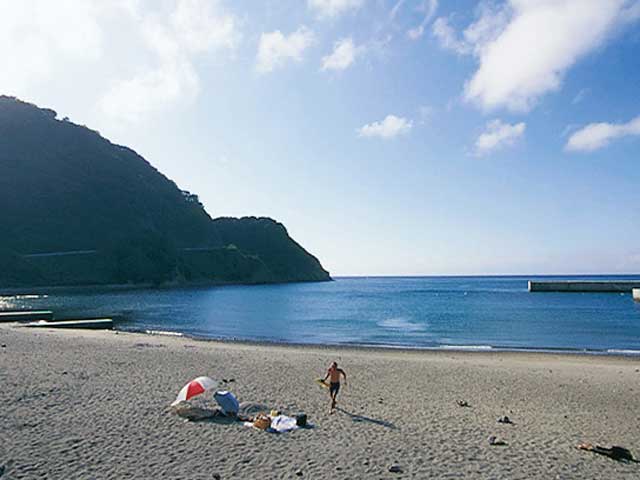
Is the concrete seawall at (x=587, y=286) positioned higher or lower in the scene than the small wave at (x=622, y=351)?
higher

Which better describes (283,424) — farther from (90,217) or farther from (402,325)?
(90,217)

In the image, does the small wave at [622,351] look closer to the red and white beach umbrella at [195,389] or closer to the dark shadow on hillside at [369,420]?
the dark shadow on hillside at [369,420]

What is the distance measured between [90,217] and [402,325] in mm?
112128

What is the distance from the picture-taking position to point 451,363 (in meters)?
22.1

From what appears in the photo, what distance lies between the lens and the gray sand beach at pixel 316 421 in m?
8.45

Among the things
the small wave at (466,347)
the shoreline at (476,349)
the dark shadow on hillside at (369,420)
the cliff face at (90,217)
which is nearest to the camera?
the dark shadow on hillside at (369,420)

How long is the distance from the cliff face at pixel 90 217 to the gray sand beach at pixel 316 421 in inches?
4091

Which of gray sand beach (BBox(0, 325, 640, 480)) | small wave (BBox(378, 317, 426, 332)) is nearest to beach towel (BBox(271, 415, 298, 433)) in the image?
gray sand beach (BBox(0, 325, 640, 480))

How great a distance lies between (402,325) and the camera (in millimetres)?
45344

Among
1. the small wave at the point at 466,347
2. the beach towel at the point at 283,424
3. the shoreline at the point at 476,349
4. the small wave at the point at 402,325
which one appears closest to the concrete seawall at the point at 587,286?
the small wave at the point at 402,325

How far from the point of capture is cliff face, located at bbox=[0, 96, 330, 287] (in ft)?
383

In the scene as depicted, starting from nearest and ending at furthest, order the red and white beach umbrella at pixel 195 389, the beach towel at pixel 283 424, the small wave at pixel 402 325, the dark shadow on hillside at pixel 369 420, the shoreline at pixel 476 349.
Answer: the beach towel at pixel 283 424 < the dark shadow on hillside at pixel 369 420 < the red and white beach umbrella at pixel 195 389 < the shoreline at pixel 476 349 < the small wave at pixel 402 325

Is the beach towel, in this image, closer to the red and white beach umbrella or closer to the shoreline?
the red and white beach umbrella

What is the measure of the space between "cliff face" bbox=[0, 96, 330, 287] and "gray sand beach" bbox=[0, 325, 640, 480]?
104 meters
